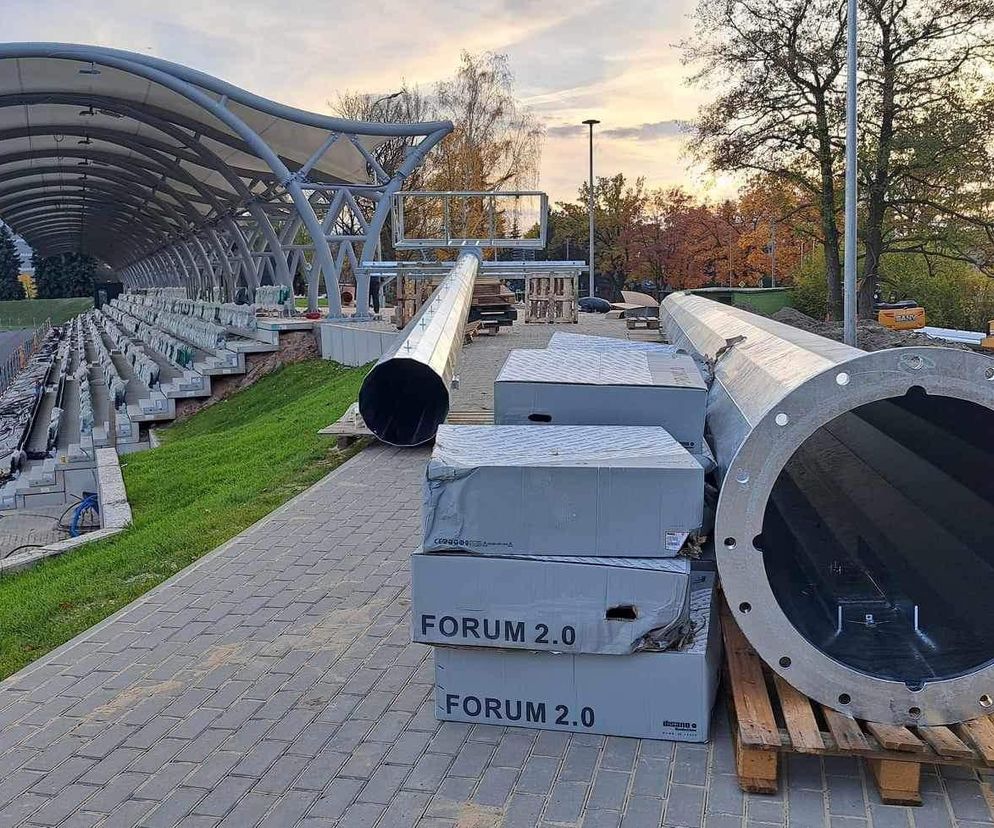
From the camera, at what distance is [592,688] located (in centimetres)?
411

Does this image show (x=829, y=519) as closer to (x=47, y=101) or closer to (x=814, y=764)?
(x=814, y=764)

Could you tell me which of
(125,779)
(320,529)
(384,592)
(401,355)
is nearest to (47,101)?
(401,355)

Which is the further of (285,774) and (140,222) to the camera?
(140,222)

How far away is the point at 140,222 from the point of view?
61.8 metres

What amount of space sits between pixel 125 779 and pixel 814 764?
287 centimetres

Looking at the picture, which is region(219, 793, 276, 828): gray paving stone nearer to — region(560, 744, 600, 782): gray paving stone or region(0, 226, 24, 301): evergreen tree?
region(560, 744, 600, 782): gray paving stone

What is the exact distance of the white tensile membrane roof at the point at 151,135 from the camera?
22.2m

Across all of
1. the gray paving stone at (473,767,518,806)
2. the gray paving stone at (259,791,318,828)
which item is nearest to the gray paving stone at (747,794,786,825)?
the gray paving stone at (473,767,518,806)

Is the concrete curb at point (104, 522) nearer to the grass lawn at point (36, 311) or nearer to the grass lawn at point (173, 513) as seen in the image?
the grass lawn at point (173, 513)

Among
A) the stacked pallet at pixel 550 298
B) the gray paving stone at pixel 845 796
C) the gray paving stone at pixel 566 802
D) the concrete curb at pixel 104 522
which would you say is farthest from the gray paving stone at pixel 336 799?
the stacked pallet at pixel 550 298

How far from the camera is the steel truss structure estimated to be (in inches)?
895

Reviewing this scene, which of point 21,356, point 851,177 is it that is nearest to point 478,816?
point 851,177

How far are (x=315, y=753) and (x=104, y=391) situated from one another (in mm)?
27538

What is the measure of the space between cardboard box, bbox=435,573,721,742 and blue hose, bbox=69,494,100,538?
9.85m
